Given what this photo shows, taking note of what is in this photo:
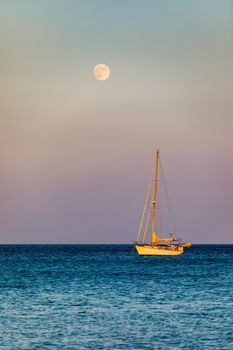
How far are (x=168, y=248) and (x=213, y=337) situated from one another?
113086 mm

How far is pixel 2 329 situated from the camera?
39.9m

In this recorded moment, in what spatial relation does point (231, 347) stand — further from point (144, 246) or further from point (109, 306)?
point (144, 246)

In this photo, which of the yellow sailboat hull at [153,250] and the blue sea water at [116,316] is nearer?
the blue sea water at [116,316]

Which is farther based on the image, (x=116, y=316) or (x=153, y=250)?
(x=153, y=250)

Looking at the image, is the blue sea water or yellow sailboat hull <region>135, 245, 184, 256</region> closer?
the blue sea water

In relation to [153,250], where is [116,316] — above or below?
below

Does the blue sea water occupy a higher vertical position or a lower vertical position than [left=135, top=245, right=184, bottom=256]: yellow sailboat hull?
lower

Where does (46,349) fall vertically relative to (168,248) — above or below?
below

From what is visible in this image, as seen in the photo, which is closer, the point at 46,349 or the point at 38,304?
the point at 46,349

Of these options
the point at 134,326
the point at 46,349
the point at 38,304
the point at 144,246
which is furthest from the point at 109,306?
the point at 144,246

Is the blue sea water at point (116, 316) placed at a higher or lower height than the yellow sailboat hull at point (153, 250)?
lower

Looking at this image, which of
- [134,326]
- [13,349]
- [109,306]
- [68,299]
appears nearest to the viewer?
[13,349]

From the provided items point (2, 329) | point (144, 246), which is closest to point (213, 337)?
point (2, 329)

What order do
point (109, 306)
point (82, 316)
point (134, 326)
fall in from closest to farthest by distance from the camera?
point (134, 326)
point (82, 316)
point (109, 306)
